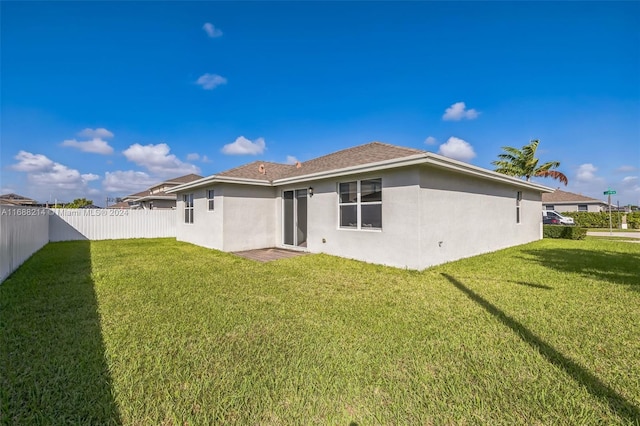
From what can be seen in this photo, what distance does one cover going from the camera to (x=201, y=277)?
6.72 m

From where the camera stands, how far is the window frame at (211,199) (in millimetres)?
11609

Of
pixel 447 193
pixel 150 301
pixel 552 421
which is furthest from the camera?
pixel 447 193

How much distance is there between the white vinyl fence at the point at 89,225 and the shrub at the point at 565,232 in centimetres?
2303

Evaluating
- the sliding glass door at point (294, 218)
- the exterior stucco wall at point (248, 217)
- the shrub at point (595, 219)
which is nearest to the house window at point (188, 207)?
the exterior stucco wall at point (248, 217)

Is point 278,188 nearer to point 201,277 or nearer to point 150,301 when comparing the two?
point 201,277

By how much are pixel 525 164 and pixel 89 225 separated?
1280 inches

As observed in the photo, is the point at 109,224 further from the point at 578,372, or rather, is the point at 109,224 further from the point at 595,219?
the point at 595,219

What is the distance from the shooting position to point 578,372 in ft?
8.95

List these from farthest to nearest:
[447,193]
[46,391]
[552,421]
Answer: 1. [447,193]
2. [46,391]
3. [552,421]

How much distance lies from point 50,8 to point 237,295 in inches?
392

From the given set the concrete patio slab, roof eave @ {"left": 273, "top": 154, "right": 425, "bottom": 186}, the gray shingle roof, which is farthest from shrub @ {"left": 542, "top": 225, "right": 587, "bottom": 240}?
the concrete patio slab

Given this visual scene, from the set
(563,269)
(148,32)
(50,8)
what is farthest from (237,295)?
(148,32)

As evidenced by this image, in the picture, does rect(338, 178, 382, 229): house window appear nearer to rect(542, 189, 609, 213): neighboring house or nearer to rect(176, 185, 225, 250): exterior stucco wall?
rect(176, 185, 225, 250): exterior stucco wall

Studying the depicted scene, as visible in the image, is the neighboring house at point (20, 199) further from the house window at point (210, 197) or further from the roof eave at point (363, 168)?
the roof eave at point (363, 168)
